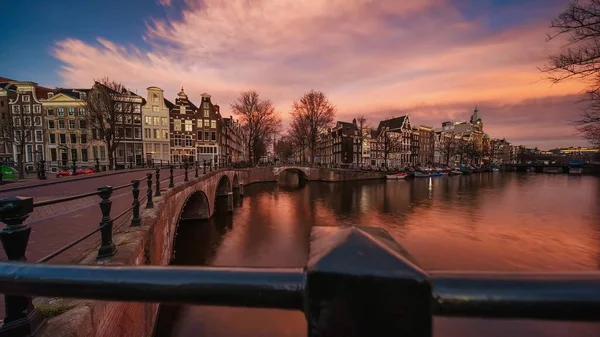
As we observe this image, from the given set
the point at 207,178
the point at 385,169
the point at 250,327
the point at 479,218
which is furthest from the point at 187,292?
the point at 385,169

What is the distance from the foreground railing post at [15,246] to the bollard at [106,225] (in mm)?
2263

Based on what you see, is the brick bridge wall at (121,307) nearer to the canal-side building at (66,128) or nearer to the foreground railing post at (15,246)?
the foreground railing post at (15,246)

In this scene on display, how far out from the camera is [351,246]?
651 mm

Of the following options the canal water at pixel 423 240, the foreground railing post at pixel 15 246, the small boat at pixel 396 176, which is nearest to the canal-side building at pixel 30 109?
the canal water at pixel 423 240

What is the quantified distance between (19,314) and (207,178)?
17.4 m

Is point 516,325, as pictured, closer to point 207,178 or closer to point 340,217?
point 340,217

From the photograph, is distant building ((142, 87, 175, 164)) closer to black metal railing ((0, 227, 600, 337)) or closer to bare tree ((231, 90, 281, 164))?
bare tree ((231, 90, 281, 164))

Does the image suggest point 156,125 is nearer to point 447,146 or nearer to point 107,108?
point 107,108

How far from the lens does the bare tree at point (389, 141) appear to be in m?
55.2

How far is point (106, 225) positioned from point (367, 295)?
4.13m

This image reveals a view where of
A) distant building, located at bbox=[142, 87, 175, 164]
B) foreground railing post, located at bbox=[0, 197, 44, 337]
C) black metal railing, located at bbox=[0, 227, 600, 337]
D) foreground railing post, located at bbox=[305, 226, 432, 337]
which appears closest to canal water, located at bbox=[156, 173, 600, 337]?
foreground railing post, located at bbox=[0, 197, 44, 337]

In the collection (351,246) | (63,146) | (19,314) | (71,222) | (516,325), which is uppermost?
(63,146)

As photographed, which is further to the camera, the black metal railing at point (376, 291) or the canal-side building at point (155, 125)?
the canal-side building at point (155, 125)

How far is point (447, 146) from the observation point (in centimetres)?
7362
